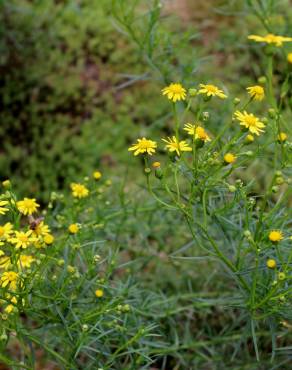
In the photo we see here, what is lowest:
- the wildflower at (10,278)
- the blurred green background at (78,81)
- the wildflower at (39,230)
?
the blurred green background at (78,81)

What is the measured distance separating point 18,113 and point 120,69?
0.78 m

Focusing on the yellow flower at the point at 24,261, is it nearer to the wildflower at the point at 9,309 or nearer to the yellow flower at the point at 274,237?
the wildflower at the point at 9,309

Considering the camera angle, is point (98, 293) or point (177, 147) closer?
point (177, 147)

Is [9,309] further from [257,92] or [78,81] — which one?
[78,81]

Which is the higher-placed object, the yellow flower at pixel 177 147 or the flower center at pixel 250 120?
the flower center at pixel 250 120

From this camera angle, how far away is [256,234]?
172 cm

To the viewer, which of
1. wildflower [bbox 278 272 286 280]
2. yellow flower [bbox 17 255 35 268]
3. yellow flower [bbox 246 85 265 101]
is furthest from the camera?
yellow flower [bbox 17 255 35 268]

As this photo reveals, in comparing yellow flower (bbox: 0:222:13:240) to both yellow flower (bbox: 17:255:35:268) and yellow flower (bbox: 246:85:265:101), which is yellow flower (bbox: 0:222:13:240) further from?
yellow flower (bbox: 246:85:265:101)

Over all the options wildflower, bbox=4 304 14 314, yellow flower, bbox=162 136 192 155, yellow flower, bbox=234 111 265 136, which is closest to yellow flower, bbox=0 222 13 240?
wildflower, bbox=4 304 14 314

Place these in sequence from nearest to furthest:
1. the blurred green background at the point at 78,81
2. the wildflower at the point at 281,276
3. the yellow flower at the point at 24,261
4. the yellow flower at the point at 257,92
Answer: the wildflower at the point at 281,276
the yellow flower at the point at 257,92
the yellow flower at the point at 24,261
the blurred green background at the point at 78,81

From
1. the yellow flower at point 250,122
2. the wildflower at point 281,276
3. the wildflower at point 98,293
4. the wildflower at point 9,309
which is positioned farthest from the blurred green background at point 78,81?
the wildflower at point 281,276


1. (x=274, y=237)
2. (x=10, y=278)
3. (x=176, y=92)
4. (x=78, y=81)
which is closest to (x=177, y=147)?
(x=176, y=92)

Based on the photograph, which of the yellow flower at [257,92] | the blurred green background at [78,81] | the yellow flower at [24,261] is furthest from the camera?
the blurred green background at [78,81]

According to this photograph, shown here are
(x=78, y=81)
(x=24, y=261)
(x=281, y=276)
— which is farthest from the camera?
(x=78, y=81)
